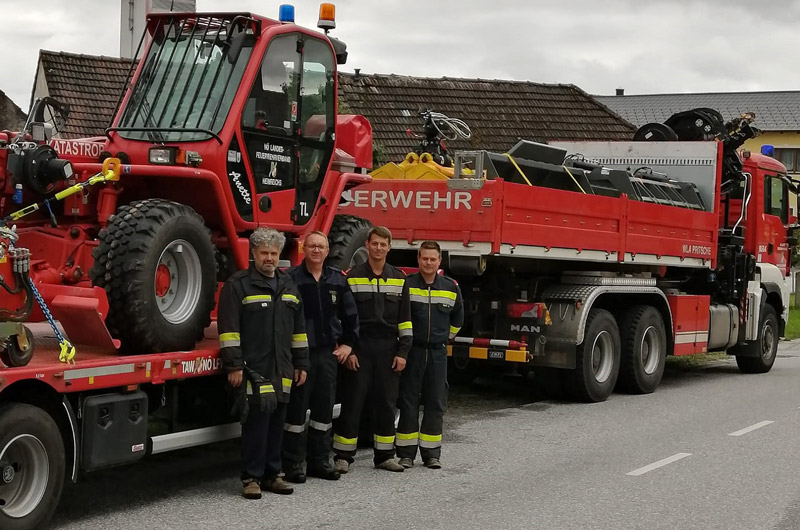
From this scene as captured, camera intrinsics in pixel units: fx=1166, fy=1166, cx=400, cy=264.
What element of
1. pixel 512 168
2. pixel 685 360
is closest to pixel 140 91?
pixel 512 168

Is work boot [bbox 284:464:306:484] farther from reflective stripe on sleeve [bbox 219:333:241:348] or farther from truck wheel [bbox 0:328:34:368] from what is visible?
truck wheel [bbox 0:328:34:368]

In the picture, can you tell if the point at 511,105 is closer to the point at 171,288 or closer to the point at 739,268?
the point at 739,268

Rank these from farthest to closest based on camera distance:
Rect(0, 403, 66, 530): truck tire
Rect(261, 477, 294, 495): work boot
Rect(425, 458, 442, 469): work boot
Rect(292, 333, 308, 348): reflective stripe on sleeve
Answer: Rect(425, 458, 442, 469): work boot < Rect(292, 333, 308, 348): reflective stripe on sleeve < Rect(261, 477, 294, 495): work boot < Rect(0, 403, 66, 530): truck tire

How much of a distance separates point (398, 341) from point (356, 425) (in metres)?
0.70

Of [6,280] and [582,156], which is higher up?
[582,156]

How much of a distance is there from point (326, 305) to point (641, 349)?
20.7 ft

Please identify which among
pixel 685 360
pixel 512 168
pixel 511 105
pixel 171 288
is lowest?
pixel 685 360

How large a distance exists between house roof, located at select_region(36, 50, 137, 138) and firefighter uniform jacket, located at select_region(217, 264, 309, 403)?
1424 centimetres

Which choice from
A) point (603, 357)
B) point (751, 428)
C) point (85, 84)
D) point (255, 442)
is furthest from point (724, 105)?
point (255, 442)

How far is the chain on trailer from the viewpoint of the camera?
6.61m

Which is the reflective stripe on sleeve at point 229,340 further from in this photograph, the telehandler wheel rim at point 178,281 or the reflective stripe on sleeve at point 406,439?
the reflective stripe on sleeve at point 406,439

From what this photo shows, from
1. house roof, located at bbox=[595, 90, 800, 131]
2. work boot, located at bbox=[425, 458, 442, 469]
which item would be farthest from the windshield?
house roof, located at bbox=[595, 90, 800, 131]

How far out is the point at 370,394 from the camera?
8781 mm

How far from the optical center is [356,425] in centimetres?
869
